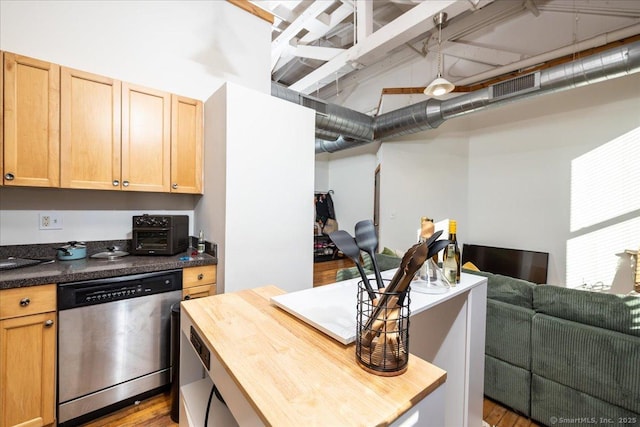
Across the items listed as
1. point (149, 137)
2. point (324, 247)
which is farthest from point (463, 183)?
point (149, 137)

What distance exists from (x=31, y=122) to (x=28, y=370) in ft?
4.59

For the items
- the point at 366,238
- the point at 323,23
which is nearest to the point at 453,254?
the point at 366,238

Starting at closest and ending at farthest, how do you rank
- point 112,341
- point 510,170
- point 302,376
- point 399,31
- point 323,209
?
point 302,376 < point 112,341 < point 399,31 < point 510,170 < point 323,209

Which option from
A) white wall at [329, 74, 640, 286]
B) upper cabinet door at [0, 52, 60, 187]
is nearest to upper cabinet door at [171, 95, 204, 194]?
upper cabinet door at [0, 52, 60, 187]

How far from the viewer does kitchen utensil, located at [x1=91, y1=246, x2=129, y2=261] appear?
6.20ft

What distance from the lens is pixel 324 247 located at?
5.93m

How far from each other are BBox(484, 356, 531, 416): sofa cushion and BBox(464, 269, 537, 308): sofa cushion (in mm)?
405

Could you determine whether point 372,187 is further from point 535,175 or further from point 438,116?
point 535,175

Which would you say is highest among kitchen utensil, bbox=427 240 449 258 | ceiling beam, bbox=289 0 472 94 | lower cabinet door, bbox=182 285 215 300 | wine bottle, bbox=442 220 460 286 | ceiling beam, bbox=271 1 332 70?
ceiling beam, bbox=271 1 332 70

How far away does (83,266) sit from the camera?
1.63 metres

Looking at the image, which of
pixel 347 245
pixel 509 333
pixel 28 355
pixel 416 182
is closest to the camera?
pixel 347 245

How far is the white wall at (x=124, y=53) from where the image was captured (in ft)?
5.87

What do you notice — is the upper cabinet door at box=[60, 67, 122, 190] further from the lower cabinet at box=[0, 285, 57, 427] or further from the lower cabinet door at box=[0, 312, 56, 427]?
the lower cabinet door at box=[0, 312, 56, 427]

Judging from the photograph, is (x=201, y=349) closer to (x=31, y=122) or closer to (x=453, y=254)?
(x=453, y=254)
